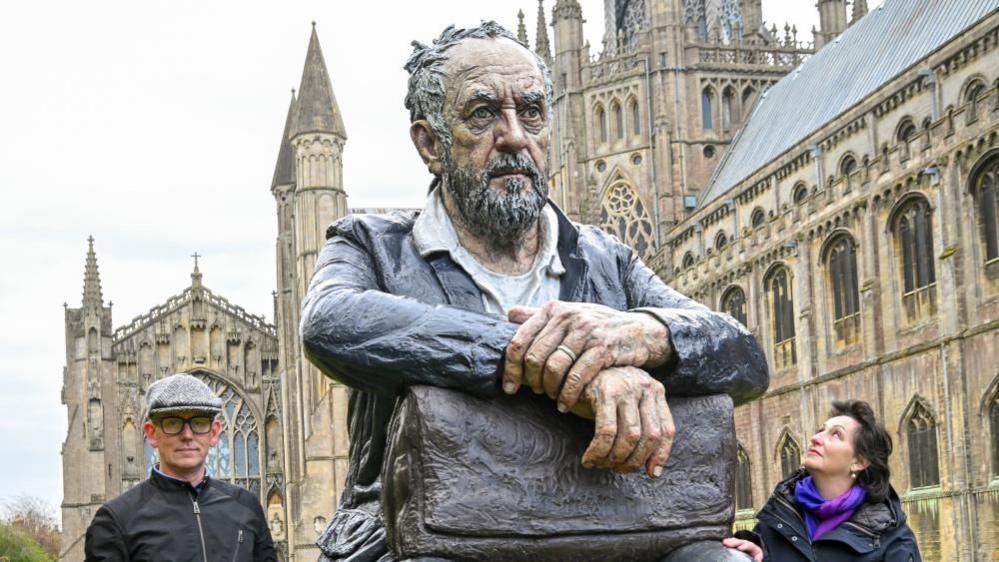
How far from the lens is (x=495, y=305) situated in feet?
7.97

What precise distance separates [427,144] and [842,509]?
1666 millimetres

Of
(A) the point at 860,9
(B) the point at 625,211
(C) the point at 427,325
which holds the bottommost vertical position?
(C) the point at 427,325

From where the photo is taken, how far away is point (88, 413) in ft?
163

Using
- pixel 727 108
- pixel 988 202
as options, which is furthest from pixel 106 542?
pixel 727 108

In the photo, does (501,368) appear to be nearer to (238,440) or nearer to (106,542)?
(106,542)

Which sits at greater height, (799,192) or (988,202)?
(799,192)

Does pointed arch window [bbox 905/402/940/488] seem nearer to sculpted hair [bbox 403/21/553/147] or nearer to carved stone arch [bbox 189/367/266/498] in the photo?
sculpted hair [bbox 403/21/553/147]

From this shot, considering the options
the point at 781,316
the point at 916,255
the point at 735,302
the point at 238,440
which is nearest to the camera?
the point at 916,255

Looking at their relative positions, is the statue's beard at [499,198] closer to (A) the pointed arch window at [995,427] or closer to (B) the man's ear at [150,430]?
(B) the man's ear at [150,430]

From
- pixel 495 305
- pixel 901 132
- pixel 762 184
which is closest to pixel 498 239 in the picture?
pixel 495 305

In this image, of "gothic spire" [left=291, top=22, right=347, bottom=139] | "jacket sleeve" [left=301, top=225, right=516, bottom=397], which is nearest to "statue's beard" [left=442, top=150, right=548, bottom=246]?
"jacket sleeve" [left=301, top=225, right=516, bottom=397]

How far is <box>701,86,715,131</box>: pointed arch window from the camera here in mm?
52344

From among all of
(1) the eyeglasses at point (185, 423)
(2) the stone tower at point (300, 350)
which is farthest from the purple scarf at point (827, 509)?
(2) the stone tower at point (300, 350)

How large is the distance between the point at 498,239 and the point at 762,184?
40.7 meters
